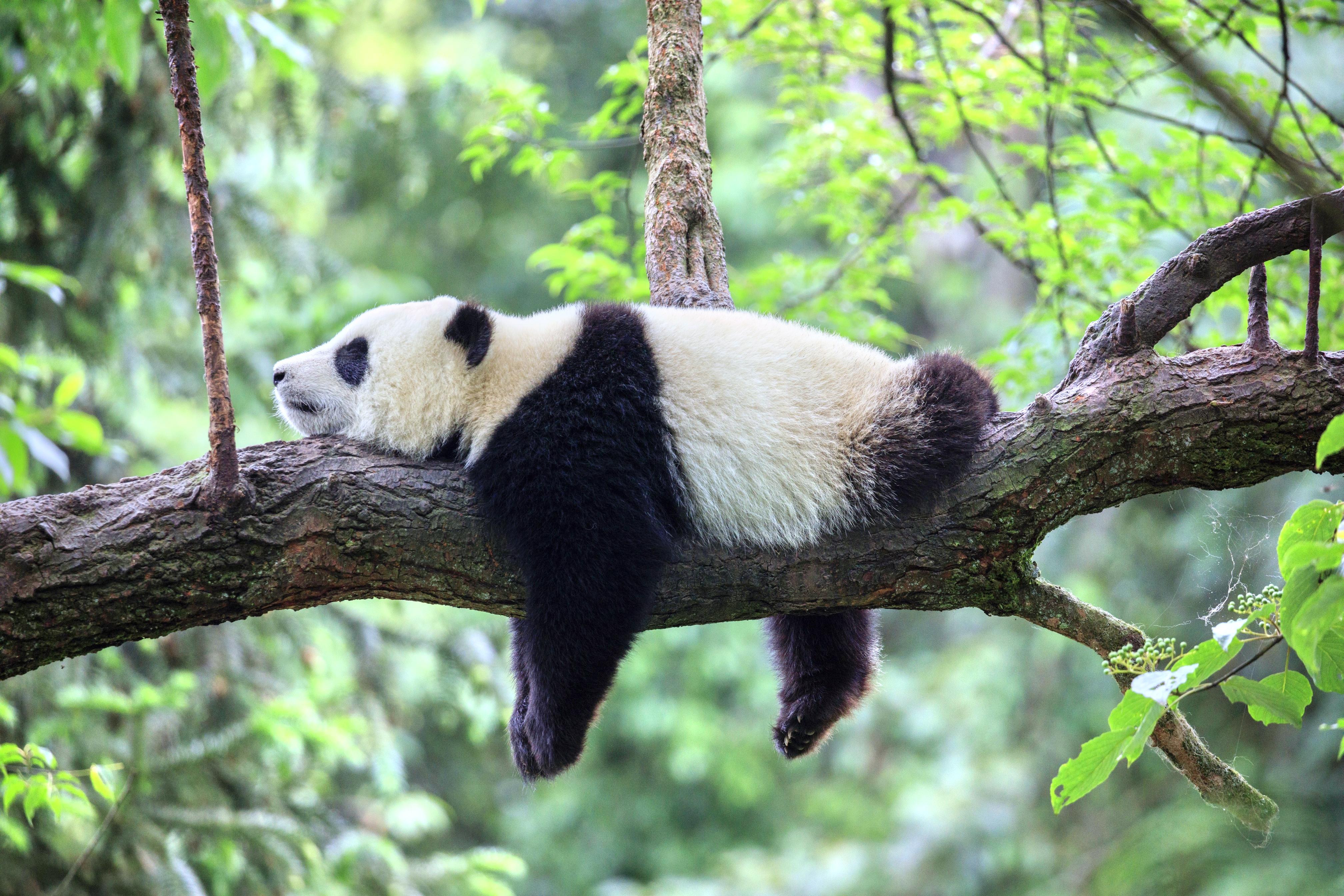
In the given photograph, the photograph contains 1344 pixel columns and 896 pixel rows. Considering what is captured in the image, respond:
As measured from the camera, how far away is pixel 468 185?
36.7 ft

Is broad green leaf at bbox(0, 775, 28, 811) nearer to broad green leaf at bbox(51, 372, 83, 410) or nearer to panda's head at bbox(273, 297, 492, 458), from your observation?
broad green leaf at bbox(51, 372, 83, 410)

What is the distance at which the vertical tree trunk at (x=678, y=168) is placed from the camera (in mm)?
3475

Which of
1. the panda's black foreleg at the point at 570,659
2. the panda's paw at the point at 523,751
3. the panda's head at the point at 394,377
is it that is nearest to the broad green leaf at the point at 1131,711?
the panda's black foreleg at the point at 570,659

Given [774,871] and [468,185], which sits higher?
[468,185]

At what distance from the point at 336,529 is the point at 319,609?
336cm

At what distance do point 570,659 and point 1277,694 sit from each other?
1556mm

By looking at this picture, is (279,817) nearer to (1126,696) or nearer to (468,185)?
(1126,696)

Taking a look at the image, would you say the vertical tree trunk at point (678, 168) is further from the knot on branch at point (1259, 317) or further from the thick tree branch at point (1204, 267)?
the knot on branch at point (1259, 317)

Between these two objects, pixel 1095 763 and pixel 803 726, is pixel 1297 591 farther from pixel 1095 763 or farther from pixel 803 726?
pixel 803 726

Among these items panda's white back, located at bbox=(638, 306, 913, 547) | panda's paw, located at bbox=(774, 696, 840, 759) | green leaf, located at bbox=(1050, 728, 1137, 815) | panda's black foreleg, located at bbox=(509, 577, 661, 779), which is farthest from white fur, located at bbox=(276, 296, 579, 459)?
green leaf, located at bbox=(1050, 728, 1137, 815)

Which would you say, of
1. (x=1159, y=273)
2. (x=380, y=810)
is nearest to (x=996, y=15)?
(x=1159, y=273)

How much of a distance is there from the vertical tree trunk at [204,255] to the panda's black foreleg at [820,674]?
1833 millimetres

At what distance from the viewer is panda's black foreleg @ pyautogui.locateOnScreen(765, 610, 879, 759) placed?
10.3 ft

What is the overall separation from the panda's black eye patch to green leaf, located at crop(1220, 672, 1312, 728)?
8.06ft
